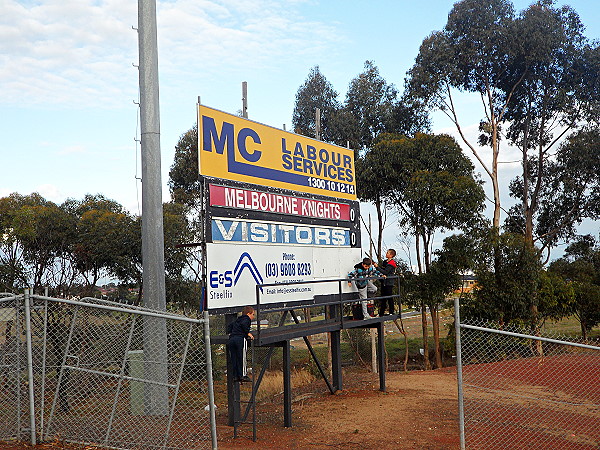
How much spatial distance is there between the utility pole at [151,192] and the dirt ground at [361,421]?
214 cm

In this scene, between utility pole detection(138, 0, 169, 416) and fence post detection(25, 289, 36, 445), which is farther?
utility pole detection(138, 0, 169, 416)

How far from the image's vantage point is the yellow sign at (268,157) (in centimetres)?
1210

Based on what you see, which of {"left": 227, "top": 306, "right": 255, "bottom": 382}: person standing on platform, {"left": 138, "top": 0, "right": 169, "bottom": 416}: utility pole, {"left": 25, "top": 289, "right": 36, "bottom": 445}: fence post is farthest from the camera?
{"left": 138, "top": 0, "right": 169, "bottom": 416}: utility pole

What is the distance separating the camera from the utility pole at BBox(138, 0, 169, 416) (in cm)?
1268

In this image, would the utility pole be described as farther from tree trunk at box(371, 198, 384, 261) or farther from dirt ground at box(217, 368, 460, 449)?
tree trunk at box(371, 198, 384, 261)

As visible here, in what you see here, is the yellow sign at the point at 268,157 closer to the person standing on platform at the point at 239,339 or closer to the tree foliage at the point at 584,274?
the person standing on platform at the point at 239,339

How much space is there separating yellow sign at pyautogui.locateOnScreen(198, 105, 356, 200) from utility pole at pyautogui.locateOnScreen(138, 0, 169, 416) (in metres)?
1.55

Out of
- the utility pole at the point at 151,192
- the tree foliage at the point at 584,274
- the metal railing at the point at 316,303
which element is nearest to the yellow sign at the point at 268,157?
the utility pole at the point at 151,192

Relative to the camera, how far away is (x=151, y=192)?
12859 millimetres

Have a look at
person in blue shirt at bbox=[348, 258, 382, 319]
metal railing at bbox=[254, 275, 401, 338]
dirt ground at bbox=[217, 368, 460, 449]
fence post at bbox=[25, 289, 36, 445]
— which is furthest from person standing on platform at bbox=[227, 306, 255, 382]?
person in blue shirt at bbox=[348, 258, 382, 319]

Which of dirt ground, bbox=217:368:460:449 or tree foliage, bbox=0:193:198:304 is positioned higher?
tree foliage, bbox=0:193:198:304

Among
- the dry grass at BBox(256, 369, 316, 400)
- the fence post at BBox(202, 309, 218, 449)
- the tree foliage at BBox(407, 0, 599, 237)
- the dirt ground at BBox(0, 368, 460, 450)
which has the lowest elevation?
the dry grass at BBox(256, 369, 316, 400)

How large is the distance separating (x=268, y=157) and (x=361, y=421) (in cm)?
580

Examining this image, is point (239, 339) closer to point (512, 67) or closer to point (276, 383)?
point (276, 383)
